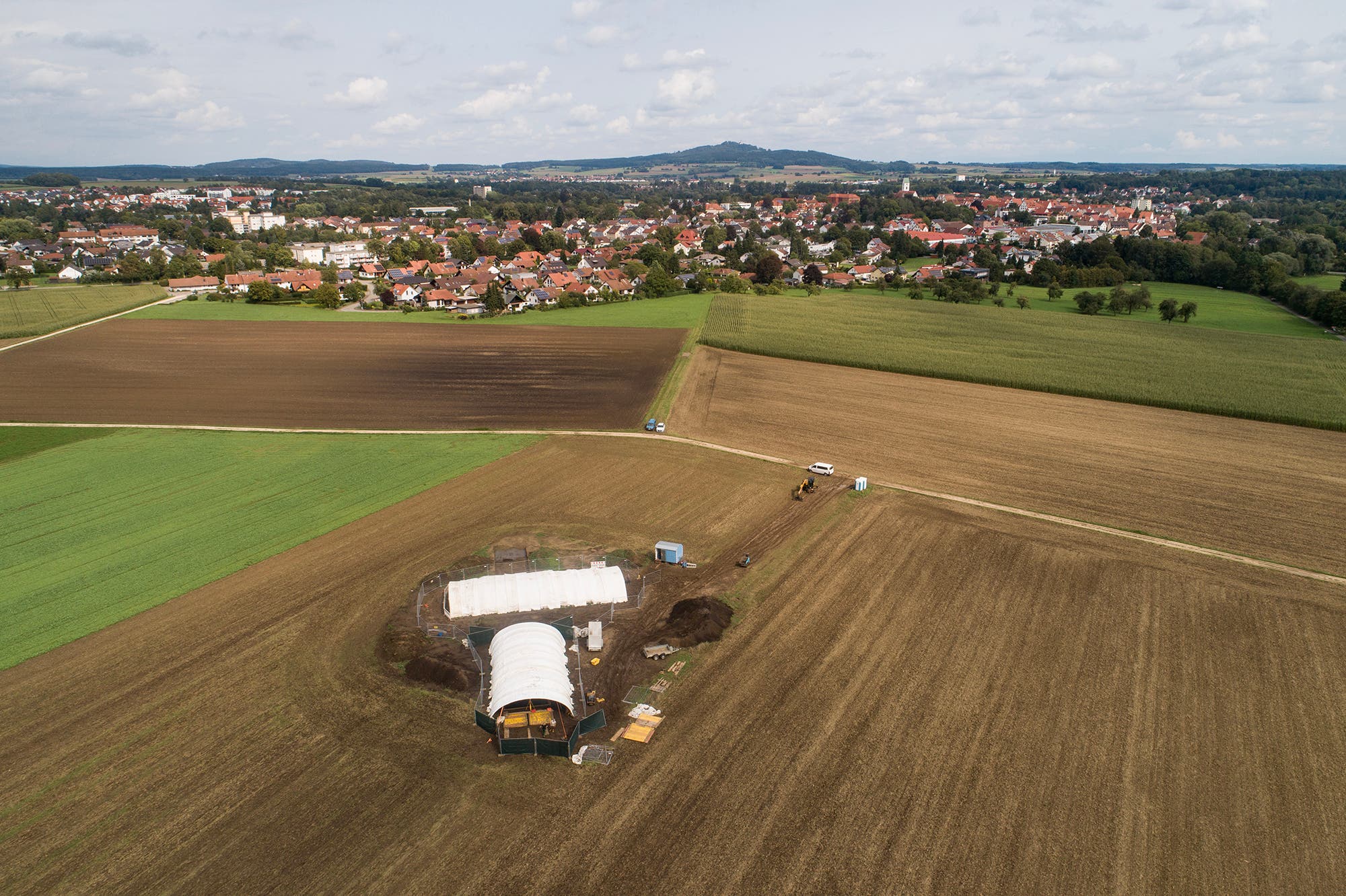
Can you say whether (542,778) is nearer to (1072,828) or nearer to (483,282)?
(1072,828)

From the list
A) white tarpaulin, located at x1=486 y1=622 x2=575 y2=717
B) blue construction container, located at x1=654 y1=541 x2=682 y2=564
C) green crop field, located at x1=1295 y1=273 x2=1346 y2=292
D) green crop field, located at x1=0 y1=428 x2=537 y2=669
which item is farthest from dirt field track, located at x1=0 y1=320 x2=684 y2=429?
green crop field, located at x1=1295 y1=273 x2=1346 y2=292

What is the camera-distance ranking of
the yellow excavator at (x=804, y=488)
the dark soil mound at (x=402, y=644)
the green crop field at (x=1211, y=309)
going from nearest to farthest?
the dark soil mound at (x=402, y=644) → the yellow excavator at (x=804, y=488) → the green crop field at (x=1211, y=309)

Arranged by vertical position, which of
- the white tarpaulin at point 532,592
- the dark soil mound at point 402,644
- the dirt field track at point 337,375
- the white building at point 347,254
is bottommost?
the dark soil mound at point 402,644

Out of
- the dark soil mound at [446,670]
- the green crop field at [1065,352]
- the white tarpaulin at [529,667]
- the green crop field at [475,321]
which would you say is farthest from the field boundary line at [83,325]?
the white tarpaulin at [529,667]

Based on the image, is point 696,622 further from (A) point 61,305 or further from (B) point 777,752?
(A) point 61,305

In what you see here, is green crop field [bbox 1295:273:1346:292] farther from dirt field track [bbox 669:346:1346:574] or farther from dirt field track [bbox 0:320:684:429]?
dirt field track [bbox 0:320:684:429]

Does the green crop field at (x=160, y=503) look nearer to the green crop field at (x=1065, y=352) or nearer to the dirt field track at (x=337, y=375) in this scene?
the dirt field track at (x=337, y=375)

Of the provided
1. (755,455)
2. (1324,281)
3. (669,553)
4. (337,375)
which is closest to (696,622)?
(669,553)

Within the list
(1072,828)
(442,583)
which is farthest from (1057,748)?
(442,583)
